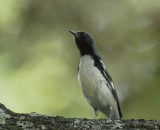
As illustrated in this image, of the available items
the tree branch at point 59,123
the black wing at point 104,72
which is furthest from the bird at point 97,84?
the tree branch at point 59,123

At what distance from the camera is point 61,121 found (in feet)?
7.82

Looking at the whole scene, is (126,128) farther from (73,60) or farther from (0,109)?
(73,60)

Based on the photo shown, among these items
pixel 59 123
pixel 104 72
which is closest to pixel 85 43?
pixel 104 72

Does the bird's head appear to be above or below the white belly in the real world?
above

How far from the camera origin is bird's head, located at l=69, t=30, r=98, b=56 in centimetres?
590

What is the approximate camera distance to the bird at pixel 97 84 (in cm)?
552

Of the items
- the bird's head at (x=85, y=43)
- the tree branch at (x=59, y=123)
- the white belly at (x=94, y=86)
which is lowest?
the tree branch at (x=59, y=123)

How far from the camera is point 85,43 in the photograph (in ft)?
20.2

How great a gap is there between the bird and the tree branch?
116 inches

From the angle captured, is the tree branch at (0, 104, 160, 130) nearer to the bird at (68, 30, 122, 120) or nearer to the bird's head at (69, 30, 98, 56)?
the bird at (68, 30, 122, 120)

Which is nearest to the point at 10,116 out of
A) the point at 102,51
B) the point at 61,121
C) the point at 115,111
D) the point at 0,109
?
the point at 0,109

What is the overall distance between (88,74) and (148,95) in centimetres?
145

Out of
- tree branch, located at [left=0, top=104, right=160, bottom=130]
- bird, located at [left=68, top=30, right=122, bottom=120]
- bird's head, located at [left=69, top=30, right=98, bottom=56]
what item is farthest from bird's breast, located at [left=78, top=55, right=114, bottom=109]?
tree branch, located at [left=0, top=104, right=160, bottom=130]

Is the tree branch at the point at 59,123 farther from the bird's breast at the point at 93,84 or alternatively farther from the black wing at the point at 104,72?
the black wing at the point at 104,72
